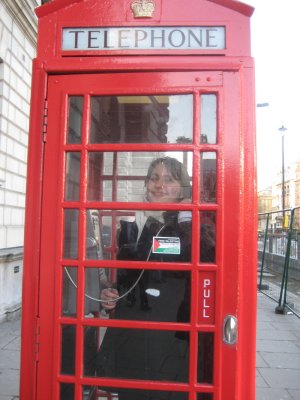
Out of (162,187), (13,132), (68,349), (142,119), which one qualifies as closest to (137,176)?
(162,187)

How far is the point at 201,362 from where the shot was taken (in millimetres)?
2086

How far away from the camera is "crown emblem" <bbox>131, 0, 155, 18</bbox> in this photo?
2150mm

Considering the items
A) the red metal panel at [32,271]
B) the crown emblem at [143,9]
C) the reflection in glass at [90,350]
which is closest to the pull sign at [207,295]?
the reflection in glass at [90,350]

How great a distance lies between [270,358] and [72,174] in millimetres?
4071

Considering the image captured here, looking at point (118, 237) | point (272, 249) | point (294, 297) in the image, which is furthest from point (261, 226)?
point (118, 237)

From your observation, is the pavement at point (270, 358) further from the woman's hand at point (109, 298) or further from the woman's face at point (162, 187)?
the woman's face at point (162, 187)

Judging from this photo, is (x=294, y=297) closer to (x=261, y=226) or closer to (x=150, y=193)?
(x=261, y=226)

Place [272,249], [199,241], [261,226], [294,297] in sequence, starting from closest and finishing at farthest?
1. [199,241]
2. [294,297]
3. [272,249]
4. [261,226]

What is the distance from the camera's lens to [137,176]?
2.23 m

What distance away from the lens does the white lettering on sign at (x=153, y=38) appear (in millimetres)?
2135

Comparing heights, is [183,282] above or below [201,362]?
above

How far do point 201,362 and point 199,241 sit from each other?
1.98 ft

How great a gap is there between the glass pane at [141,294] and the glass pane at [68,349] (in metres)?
0.15

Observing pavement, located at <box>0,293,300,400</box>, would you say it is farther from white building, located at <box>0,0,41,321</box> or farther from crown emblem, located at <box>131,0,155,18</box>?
crown emblem, located at <box>131,0,155,18</box>
